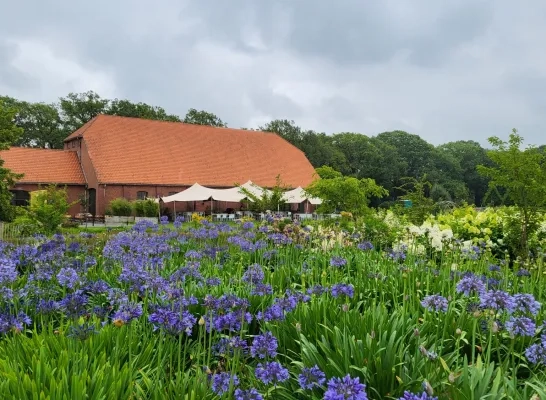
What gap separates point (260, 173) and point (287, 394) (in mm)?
37412

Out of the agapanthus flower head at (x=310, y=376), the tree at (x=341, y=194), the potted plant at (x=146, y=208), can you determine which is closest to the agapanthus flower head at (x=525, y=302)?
the agapanthus flower head at (x=310, y=376)

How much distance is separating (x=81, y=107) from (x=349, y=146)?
108 ft

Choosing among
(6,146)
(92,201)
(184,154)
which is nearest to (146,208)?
(92,201)

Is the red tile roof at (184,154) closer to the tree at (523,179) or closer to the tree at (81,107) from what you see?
the tree at (81,107)

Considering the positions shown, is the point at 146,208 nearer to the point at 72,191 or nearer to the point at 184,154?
the point at 72,191

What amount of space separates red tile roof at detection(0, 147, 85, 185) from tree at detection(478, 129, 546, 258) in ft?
103

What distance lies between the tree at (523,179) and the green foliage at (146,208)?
24.9m

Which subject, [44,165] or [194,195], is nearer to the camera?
[194,195]

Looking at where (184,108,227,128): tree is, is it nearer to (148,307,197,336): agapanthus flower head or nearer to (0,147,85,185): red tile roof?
(0,147,85,185): red tile roof

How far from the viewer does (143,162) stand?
3597 cm

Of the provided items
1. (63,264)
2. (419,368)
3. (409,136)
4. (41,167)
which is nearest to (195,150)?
(41,167)

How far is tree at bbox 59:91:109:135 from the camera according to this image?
1841 inches

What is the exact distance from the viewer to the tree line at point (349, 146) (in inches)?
1887

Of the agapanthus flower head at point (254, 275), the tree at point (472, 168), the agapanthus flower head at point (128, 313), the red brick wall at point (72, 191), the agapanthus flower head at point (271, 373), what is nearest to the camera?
the agapanthus flower head at point (271, 373)
